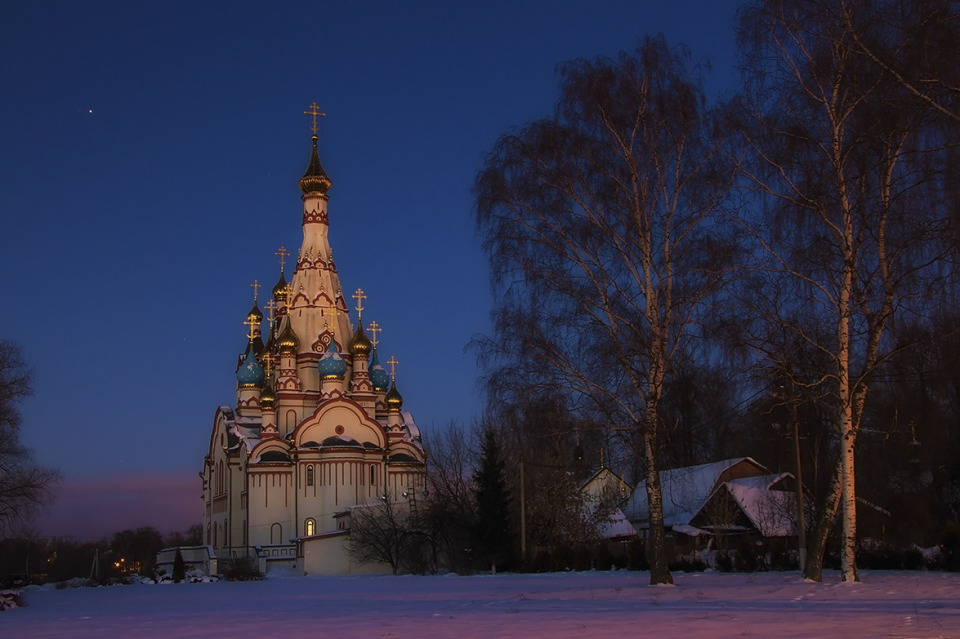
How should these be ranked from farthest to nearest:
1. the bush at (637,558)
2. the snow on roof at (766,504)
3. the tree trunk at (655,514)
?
the snow on roof at (766,504) → the bush at (637,558) → the tree trunk at (655,514)

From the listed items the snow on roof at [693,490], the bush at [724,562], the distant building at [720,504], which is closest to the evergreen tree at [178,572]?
the distant building at [720,504]

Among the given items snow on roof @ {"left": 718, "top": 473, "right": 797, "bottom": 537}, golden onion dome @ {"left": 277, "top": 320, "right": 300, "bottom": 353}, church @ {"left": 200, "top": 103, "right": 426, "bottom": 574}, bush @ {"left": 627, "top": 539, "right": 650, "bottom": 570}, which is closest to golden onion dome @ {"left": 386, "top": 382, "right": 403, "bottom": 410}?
church @ {"left": 200, "top": 103, "right": 426, "bottom": 574}

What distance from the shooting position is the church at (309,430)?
50031mm

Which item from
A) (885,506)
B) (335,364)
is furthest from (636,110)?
(335,364)

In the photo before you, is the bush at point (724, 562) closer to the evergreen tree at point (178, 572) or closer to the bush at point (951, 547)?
the bush at point (951, 547)

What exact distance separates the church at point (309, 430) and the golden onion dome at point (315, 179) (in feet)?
0.19

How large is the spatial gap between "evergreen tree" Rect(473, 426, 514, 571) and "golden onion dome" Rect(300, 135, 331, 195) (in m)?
26.1

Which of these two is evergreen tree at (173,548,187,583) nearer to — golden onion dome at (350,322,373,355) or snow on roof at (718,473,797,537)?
golden onion dome at (350,322,373,355)

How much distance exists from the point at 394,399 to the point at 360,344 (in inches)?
152

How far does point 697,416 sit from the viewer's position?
45.6 metres

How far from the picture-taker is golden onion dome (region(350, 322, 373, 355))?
178ft

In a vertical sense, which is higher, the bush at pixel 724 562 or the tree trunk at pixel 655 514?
the tree trunk at pixel 655 514

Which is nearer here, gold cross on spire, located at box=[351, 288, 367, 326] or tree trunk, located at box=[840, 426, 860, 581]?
tree trunk, located at box=[840, 426, 860, 581]

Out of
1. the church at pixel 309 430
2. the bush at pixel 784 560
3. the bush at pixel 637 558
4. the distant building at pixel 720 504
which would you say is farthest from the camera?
the church at pixel 309 430
